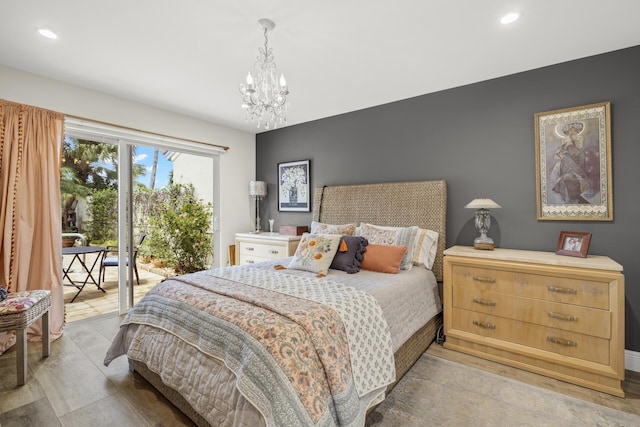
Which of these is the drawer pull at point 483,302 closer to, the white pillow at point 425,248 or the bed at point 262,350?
the bed at point 262,350

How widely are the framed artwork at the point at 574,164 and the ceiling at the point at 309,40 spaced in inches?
20.3

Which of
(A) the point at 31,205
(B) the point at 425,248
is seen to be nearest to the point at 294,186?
(B) the point at 425,248

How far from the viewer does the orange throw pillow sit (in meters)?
2.57

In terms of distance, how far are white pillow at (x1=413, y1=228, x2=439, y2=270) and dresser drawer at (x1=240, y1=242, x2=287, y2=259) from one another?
1620 millimetres

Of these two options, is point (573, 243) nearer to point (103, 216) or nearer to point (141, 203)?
point (141, 203)

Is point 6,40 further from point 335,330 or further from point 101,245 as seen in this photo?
point 335,330

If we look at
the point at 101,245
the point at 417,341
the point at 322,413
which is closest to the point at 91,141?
the point at 101,245

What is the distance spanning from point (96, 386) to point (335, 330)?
1.75 meters

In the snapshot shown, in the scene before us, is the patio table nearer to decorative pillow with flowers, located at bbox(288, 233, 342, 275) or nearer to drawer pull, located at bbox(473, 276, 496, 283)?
decorative pillow with flowers, located at bbox(288, 233, 342, 275)

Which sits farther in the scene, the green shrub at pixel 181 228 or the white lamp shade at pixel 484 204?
the green shrub at pixel 181 228

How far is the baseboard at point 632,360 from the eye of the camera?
2.26m

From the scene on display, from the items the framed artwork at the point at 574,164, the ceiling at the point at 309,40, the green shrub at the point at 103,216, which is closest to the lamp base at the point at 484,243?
the framed artwork at the point at 574,164

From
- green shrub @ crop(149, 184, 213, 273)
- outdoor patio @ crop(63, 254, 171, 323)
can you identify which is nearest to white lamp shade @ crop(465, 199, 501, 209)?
green shrub @ crop(149, 184, 213, 273)

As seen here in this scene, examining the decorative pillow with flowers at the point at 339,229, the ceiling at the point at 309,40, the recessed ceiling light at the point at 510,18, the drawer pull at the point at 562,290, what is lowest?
the drawer pull at the point at 562,290
